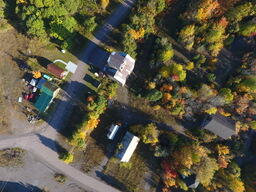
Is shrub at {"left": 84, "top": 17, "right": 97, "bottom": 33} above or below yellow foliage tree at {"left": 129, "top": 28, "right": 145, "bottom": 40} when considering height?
below

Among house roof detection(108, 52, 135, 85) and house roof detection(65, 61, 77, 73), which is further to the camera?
house roof detection(65, 61, 77, 73)

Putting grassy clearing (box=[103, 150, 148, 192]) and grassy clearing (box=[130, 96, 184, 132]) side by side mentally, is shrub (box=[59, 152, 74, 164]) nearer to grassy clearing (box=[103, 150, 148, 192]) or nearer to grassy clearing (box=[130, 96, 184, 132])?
grassy clearing (box=[103, 150, 148, 192])

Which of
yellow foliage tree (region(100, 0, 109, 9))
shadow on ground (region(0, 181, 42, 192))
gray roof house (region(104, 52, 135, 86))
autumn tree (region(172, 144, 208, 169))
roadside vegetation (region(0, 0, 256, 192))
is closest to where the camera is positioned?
autumn tree (region(172, 144, 208, 169))

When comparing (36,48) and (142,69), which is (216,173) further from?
(36,48)

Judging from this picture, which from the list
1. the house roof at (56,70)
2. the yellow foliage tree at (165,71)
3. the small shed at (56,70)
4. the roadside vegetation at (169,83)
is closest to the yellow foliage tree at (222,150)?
the roadside vegetation at (169,83)

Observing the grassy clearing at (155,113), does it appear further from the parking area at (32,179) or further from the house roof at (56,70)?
the parking area at (32,179)

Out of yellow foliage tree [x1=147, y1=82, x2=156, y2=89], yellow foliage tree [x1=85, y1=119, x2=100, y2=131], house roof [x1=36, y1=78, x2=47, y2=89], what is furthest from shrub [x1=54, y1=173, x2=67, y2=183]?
yellow foliage tree [x1=147, y1=82, x2=156, y2=89]

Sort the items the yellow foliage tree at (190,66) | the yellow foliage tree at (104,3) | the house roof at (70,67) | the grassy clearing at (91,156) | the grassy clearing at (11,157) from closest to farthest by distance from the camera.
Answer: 1. the grassy clearing at (11,157)
2. the grassy clearing at (91,156)
3. the house roof at (70,67)
4. the yellow foliage tree at (190,66)
5. the yellow foliage tree at (104,3)
